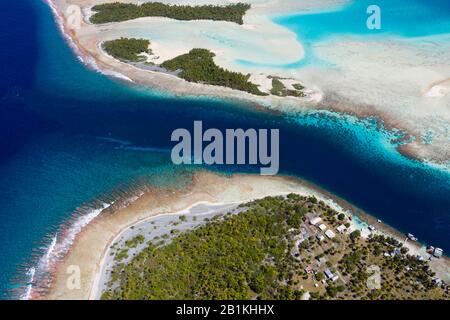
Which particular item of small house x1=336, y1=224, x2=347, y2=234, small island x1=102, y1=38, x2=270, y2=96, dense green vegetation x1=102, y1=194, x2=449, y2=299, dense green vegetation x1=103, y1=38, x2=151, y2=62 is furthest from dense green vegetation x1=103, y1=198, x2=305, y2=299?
dense green vegetation x1=103, y1=38, x2=151, y2=62

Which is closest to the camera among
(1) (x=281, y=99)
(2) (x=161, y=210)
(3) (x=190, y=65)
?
(2) (x=161, y=210)

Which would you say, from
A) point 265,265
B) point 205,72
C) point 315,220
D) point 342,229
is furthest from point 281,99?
point 265,265

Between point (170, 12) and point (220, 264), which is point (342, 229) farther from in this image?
point (170, 12)

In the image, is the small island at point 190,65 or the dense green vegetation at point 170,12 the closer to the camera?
the small island at point 190,65

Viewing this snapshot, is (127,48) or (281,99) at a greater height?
(127,48)

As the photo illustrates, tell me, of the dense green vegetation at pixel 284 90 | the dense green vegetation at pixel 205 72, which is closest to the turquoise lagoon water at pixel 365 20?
the dense green vegetation at pixel 284 90

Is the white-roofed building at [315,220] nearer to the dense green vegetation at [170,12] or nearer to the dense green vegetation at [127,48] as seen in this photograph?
the dense green vegetation at [127,48]
